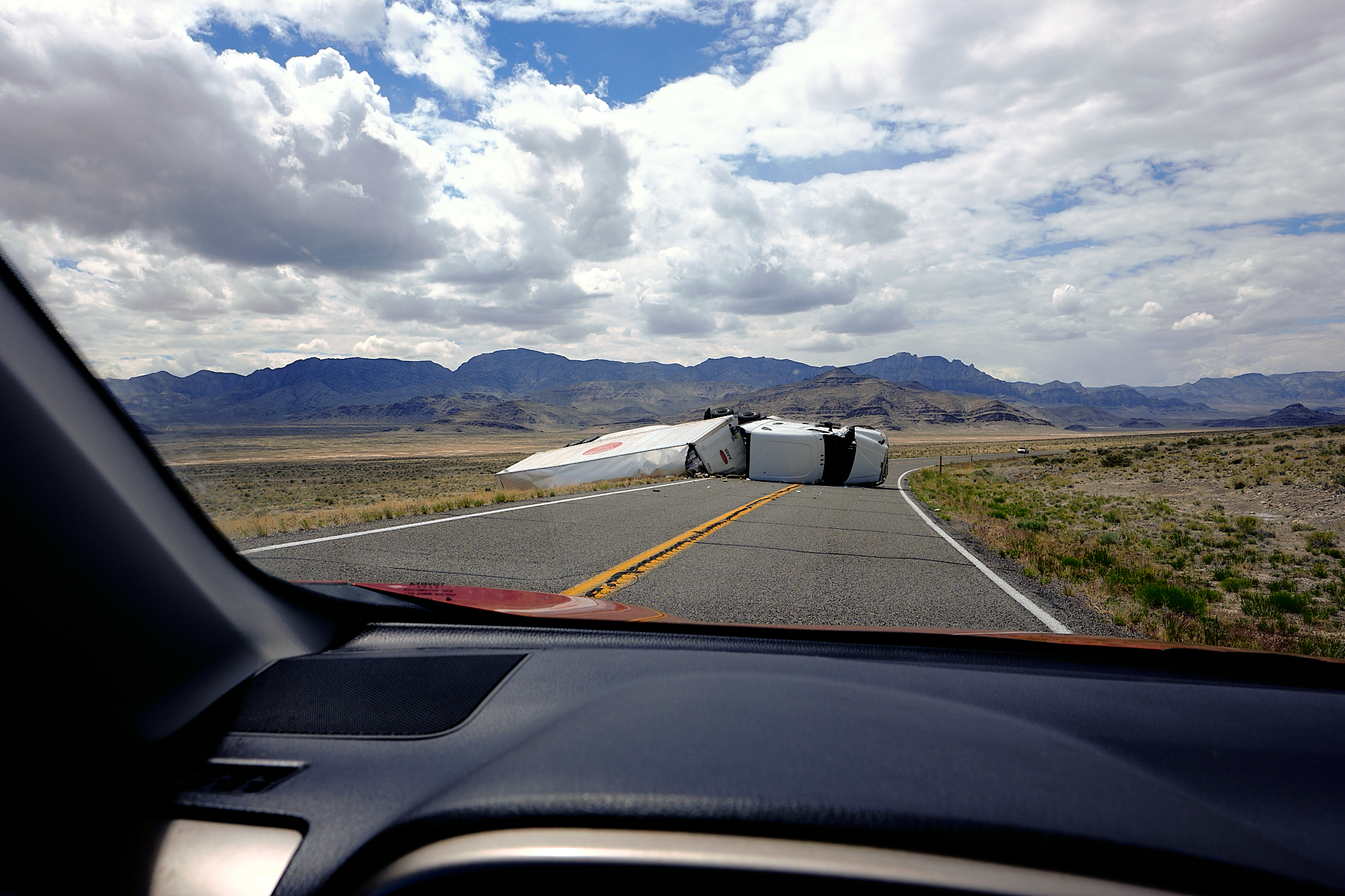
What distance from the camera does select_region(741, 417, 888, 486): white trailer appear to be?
28.8 meters


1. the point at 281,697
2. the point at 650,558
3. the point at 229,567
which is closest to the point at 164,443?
the point at 229,567

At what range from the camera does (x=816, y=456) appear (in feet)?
94.3

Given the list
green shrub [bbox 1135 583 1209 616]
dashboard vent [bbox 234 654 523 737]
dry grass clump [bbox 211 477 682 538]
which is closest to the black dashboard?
dashboard vent [bbox 234 654 523 737]

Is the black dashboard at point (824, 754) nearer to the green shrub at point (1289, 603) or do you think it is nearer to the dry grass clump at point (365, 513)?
the dry grass clump at point (365, 513)

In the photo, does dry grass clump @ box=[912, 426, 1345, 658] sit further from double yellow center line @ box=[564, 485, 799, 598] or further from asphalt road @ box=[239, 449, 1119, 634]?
double yellow center line @ box=[564, 485, 799, 598]

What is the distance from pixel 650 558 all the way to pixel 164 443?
5912mm

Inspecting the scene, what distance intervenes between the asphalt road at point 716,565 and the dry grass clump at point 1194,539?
84 centimetres

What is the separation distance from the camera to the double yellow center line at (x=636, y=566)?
19.7ft

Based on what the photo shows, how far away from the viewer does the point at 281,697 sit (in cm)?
206

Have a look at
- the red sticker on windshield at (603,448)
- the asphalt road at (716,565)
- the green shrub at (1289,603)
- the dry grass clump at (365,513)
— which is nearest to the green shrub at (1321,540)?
the green shrub at (1289,603)

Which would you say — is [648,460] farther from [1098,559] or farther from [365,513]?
[1098,559]

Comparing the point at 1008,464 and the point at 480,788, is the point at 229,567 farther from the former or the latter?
the point at 1008,464

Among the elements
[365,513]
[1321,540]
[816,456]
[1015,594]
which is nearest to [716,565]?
[1015,594]

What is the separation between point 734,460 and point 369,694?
28399 millimetres
